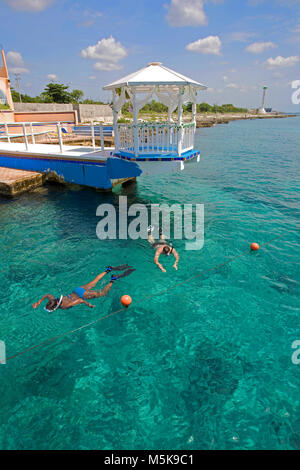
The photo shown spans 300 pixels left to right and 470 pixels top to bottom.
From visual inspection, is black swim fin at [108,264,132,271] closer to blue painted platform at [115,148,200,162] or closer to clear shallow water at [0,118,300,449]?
clear shallow water at [0,118,300,449]

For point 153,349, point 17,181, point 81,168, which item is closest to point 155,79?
point 81,168

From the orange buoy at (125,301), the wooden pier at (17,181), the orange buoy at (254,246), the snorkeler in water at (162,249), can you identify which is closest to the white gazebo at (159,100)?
the snorkeler in water at (162,249)

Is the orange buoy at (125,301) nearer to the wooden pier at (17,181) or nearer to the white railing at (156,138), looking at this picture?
the white railing at (156,138)

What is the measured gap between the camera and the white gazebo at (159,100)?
1070 centimetres

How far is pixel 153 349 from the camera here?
6070mm

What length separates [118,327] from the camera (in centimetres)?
664

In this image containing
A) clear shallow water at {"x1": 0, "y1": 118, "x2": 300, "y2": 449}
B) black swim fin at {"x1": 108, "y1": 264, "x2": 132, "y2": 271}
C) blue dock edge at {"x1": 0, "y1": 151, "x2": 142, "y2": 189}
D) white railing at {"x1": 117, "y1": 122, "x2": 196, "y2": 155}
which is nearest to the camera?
clear shallow water at {"x1": 0, "y1": 118, "x2": 300, "y2": 449}

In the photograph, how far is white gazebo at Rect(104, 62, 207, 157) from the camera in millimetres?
10703

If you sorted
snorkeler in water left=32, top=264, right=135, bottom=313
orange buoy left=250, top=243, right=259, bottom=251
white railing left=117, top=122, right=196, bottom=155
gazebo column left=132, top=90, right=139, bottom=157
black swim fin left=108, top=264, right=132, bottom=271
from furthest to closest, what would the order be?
white railing left=117, top=122, right=196, bottom=155 < gazebo column left=132, top=90, right=139, bottom=157 < orange buoy left=250, top=243, right=259, bottom=251 < black swim fin left=108, top=264, right=132, bottom=271 < snorkeler in water left=32, top=264, right=135, bottom=313

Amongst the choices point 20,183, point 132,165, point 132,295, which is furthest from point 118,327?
point 20,183

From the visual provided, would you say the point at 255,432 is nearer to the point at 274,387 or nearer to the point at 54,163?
the point at 274,387

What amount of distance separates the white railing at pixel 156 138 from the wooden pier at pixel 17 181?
6.56 meters

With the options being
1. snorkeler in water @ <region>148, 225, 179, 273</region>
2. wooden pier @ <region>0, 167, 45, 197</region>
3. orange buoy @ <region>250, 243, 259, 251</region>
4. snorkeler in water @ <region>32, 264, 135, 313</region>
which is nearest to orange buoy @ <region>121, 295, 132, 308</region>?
snorkeler in water @ <region>32, 264, 135, 313</region>

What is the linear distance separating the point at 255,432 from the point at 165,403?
5.18 ft
